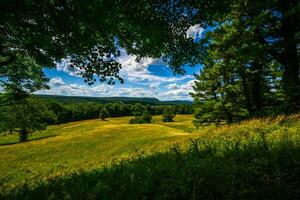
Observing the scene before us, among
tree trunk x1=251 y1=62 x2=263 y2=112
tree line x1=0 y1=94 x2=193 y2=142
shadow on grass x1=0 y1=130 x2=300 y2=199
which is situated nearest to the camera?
shadow on grass x1=0 y1=130 x2=300 y2=199

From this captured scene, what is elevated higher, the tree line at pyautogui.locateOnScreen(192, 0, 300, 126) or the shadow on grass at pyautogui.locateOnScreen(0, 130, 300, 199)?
the tree line at pyautogui.locateOnScreen(192, 0, 300, 126)

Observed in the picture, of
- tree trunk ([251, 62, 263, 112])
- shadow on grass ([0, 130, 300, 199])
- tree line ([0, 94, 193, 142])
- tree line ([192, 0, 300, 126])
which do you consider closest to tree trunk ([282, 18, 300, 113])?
tree line ([192, 0, 300, 126])

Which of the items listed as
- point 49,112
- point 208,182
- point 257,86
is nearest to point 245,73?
point 257,86

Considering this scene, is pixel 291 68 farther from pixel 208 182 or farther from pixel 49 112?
pixel 49 112

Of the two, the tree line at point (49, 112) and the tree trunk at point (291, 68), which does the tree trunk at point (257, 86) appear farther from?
the tree line at point (49, 112)

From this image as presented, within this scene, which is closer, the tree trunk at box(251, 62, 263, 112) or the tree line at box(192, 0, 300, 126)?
the tree line at box(192, 0, 300, 126)

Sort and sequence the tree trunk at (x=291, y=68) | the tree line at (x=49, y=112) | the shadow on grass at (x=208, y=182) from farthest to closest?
the tree line at (x=49, y=112) → the tree trunk at (x=291, y=68) → the shadow on grass at (x=208, y=182)

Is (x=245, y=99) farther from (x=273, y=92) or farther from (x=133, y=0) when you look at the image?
(x=133, y=0)

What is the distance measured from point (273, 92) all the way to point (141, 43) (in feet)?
81.6

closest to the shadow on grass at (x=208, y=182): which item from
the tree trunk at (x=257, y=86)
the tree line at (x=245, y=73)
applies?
the tree line at (x=245, y=73)

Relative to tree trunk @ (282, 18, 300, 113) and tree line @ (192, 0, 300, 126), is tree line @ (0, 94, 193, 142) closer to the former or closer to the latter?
tree line @ (192, 0, 300, 126)

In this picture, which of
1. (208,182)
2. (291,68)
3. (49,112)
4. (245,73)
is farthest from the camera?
(49,112)

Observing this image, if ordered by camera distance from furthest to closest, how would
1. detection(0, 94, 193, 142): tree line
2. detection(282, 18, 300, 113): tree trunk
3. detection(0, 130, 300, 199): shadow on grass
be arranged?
detection(0, 94, 193, 142): tree line → detection(282, 18, 300, 113): tree trunk → detection(0, 130, 300, 199): shadow on grass

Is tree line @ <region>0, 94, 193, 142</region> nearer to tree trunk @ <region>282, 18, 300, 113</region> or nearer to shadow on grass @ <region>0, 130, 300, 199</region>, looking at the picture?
tree trunk @ <region>282, 18, 300, 113</region>
